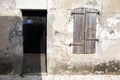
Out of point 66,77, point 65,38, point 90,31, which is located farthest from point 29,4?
point 66,77

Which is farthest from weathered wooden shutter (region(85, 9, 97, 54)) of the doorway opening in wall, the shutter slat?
the doorway opening in wall

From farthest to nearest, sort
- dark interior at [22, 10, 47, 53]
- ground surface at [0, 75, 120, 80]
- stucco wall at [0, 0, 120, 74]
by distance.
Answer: dark interior at [22, 10, 47, 53] < stucco wall at [0, 0, 120, 74] < ground surface at [0, 75, 120, 80]

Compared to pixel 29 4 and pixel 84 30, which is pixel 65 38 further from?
pixel 29 4

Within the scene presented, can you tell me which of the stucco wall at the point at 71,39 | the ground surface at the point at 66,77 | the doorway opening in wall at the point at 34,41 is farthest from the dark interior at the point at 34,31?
the ground surface at the point at 66,77

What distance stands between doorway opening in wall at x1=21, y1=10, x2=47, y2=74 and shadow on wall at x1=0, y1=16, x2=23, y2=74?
257mm

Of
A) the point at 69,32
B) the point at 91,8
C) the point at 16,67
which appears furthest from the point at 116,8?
the point at 16,67

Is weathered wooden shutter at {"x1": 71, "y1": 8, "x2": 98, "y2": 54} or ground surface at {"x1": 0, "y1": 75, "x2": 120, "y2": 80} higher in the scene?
weathered wooden shutter at {"x1": 71, "y1": 8, "x2": 98, "y2": 54}

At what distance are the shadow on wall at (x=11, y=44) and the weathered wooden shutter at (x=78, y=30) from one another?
5.42ft

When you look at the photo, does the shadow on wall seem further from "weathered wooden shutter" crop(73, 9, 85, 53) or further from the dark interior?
"weathered wooden shutter" crop(73, 9, 85, 53)

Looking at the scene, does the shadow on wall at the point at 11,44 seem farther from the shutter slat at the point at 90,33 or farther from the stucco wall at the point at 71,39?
the shutter slat at the point at 90,33

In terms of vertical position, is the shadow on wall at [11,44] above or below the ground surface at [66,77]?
above

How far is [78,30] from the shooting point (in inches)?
295

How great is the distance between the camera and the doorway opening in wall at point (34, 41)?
7684mm

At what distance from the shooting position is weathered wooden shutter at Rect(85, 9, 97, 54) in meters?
7.48
